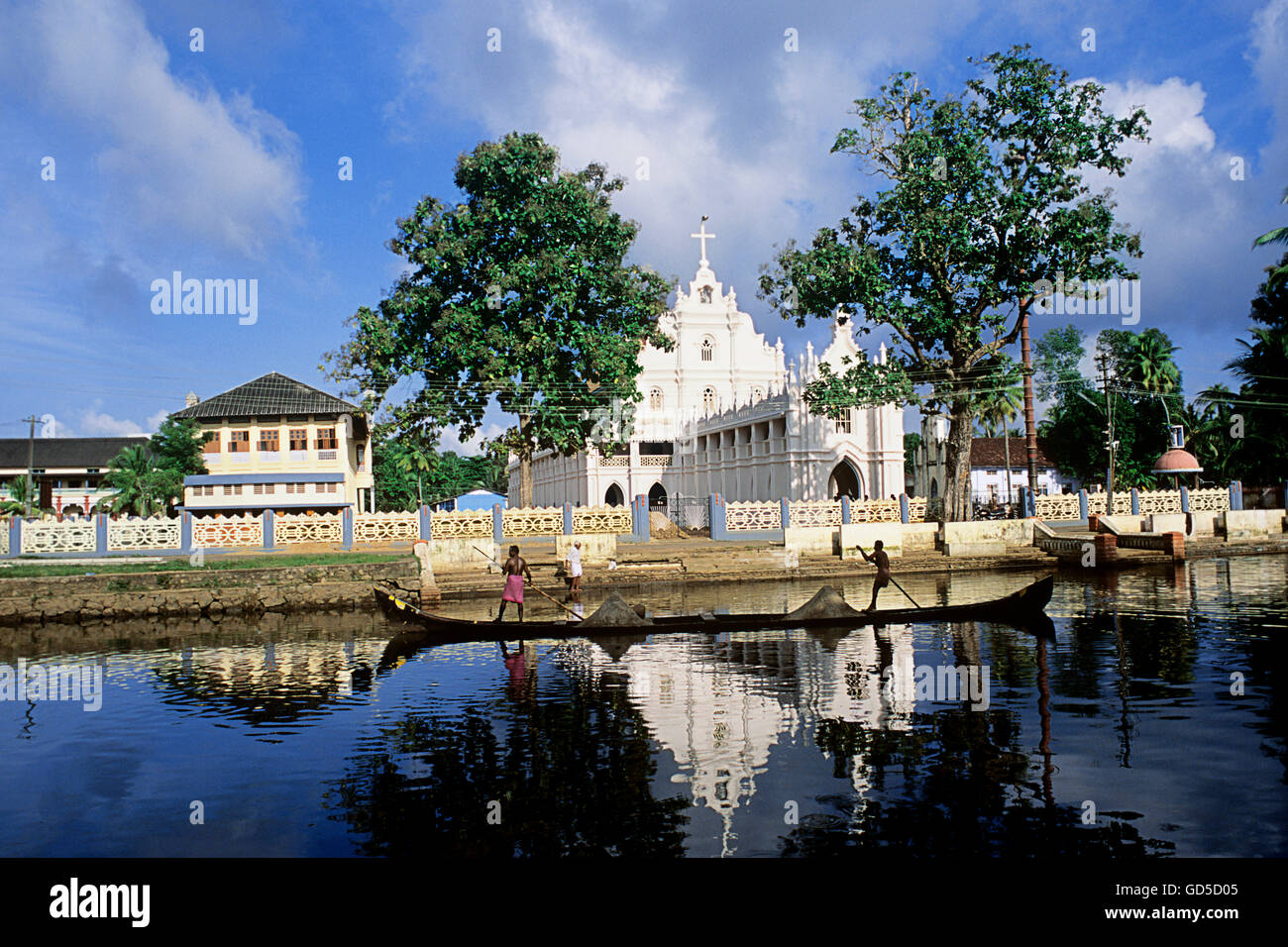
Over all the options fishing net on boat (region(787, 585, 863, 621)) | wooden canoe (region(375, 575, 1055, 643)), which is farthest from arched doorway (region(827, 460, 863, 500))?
fishing net on boat (region(787, 585, 863, 621))

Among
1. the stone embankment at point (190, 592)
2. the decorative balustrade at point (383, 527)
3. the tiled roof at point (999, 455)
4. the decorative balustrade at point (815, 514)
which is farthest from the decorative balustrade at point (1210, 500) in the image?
the stone embankment at point (190, 592)

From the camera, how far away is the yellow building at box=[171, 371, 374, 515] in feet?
128

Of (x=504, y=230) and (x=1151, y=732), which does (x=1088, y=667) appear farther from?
(x=504, y=230)

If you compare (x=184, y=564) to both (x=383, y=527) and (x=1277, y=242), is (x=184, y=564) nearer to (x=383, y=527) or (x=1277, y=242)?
(x=383, y=527)

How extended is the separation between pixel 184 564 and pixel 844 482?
3052cm

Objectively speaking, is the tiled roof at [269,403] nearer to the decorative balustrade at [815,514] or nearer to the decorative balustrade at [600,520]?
the decorative balustrade at [600,520]

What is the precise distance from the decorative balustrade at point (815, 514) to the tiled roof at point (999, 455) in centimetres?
3355

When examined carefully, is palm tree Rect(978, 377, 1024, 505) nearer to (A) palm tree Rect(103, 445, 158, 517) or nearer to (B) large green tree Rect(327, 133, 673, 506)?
(B) large green tree Rect(327, 133, 673, 506)

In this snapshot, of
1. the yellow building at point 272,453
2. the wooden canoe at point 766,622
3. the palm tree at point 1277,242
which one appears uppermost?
the palm tree at point 1277,242

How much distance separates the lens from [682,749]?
9.09 metres

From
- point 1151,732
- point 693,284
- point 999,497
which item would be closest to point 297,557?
point 1151,732

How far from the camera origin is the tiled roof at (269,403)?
39.3 metres

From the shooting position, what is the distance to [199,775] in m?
8.82

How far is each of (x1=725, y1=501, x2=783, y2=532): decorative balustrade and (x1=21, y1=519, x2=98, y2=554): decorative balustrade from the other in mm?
21199
